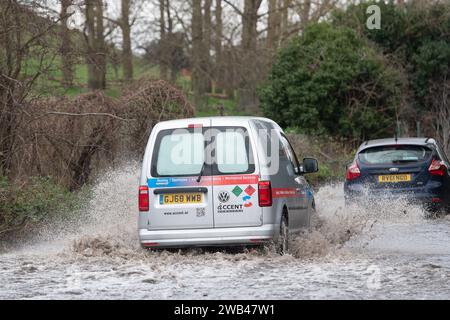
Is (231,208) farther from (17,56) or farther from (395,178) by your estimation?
(395,178)

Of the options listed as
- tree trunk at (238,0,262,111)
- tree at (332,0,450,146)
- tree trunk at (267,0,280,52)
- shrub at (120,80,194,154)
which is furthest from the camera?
tree trunk at (267,0,280,52)

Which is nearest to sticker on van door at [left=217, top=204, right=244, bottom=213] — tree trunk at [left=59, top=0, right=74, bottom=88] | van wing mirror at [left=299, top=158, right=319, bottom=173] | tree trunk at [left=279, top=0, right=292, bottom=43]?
van wing mirror at [left=299, top=158, right=319, bottom=173]

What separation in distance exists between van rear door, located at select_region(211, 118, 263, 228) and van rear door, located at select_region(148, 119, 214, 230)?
113 mm

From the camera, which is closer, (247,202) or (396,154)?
(247,202)

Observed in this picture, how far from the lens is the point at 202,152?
12000 mm

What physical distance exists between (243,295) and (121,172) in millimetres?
11560

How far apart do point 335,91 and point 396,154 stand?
47.6ft

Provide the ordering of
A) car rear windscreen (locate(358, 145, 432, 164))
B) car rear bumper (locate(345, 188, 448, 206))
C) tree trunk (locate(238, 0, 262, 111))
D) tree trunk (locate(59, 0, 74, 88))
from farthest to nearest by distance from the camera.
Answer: tree trunk (locate(238, 0, 262, 111)) → car rear windscreen (locate(358, 145, 432, 164)) → car rear bumper (locate(345, 188, 448, 206)) → tree trunk (locate(59, 0, 74, 88))

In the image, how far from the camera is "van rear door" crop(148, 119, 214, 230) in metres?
11.9

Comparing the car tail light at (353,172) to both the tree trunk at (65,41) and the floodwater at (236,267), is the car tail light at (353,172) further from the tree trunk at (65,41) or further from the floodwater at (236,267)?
the tree trunk at (65,41)

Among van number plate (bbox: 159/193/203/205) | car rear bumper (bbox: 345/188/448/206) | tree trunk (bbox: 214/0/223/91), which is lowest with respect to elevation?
car rear bumper (bbox: 345/188/448/206)

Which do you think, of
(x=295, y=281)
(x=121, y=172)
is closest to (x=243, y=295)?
(x=295, y=281)

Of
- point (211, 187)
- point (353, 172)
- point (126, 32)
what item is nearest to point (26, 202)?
point (211, 187)

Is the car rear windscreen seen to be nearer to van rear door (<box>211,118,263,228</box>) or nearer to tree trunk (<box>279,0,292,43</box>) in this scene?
van rear door (<box>211,118,263,228</box>)
